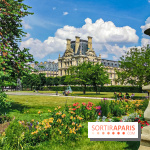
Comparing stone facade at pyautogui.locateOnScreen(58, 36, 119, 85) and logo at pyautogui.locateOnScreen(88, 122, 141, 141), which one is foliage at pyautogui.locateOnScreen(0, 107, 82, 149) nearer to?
logo at pyautogui.locateOnScreen(88, 122, 141, 141)

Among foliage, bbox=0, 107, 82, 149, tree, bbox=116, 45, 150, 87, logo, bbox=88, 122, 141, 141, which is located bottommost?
foliage, bbox=0, 107, 82, 149

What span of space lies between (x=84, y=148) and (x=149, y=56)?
21121mm

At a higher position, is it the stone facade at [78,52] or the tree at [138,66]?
the stone facade at [78,52]

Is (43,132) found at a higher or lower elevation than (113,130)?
lower

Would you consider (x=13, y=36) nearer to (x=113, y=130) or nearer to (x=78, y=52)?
(x=113, y=130)

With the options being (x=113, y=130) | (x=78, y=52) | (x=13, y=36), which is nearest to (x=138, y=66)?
(x=13, y=36)

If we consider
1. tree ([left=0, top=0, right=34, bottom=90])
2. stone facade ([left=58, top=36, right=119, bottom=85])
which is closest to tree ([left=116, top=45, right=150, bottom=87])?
tree ([left=0, top=0, right=34, bottom=90])

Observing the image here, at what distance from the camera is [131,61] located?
24.9 metres

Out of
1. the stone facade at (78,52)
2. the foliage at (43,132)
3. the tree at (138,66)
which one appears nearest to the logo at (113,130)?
the foliage at (43,132)

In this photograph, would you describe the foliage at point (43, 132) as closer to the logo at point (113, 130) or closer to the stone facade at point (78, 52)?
the logo at point (113, 130)

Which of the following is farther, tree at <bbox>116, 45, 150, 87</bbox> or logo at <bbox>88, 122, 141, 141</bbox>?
tree at <bbox>116, 45, 150, 87</bbox>

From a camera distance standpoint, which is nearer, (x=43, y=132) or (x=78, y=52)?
(x=43, y=132)

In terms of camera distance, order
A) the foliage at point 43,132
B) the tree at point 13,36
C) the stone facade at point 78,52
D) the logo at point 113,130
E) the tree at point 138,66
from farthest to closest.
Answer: the stone facade at point 78,52 → the tree at point 138,66 → the tree at point 13,36 → the foliage at point 43,132 → the logo at point 113,130

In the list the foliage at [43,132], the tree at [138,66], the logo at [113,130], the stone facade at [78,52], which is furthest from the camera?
the stone facade at [78,52]
